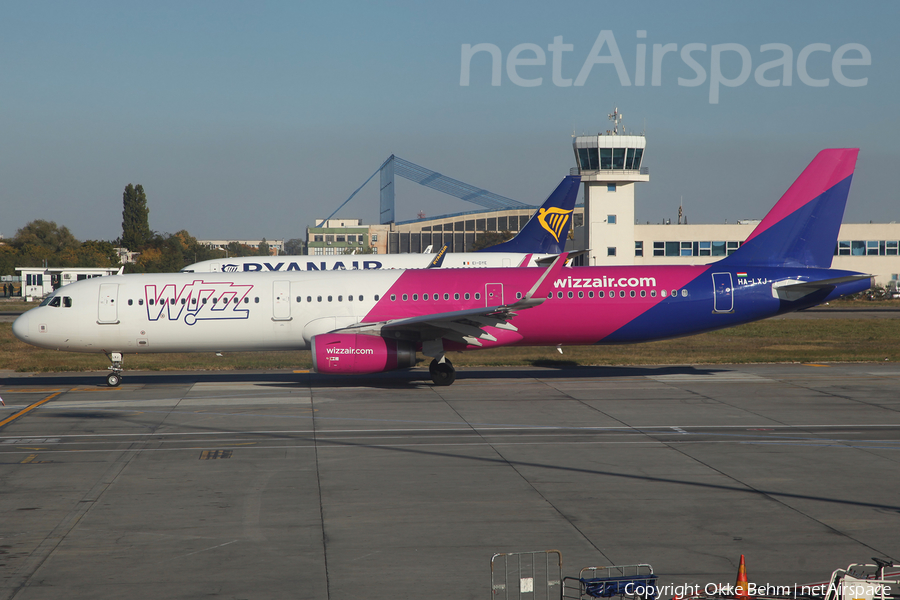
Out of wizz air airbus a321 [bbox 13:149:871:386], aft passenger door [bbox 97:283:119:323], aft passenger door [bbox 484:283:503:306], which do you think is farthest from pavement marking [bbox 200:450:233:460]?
aft passenger door [bbox 484:283:503:306]

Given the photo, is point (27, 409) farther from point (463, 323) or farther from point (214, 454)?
point (463, 323)

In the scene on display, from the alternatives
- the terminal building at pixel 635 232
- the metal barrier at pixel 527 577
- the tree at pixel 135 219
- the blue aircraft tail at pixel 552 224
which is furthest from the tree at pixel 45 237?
the metal barrier at pixel 527 577

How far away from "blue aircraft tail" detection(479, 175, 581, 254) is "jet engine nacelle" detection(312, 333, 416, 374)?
27.7 m

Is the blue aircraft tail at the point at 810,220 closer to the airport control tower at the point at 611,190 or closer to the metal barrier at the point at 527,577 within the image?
the metal barrier at the point at 527,577

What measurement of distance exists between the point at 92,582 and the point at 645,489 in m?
8.89

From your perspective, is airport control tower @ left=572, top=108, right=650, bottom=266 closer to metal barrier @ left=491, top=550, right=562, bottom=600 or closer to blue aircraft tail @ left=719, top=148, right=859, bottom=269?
blue aircraft tail @ left=719, top=148, right=859, bottom=269

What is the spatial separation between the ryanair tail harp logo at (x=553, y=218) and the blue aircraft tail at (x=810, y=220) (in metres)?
23.2

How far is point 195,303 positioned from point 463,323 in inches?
364

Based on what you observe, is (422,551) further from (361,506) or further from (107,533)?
(107,533)

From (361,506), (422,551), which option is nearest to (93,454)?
(361,506)

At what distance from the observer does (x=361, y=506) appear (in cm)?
1256

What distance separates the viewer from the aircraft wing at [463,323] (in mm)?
24016

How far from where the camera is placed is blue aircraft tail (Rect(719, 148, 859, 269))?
89.5 feet

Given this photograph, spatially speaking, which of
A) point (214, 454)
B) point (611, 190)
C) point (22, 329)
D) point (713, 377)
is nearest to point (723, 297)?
point (713, 377)
